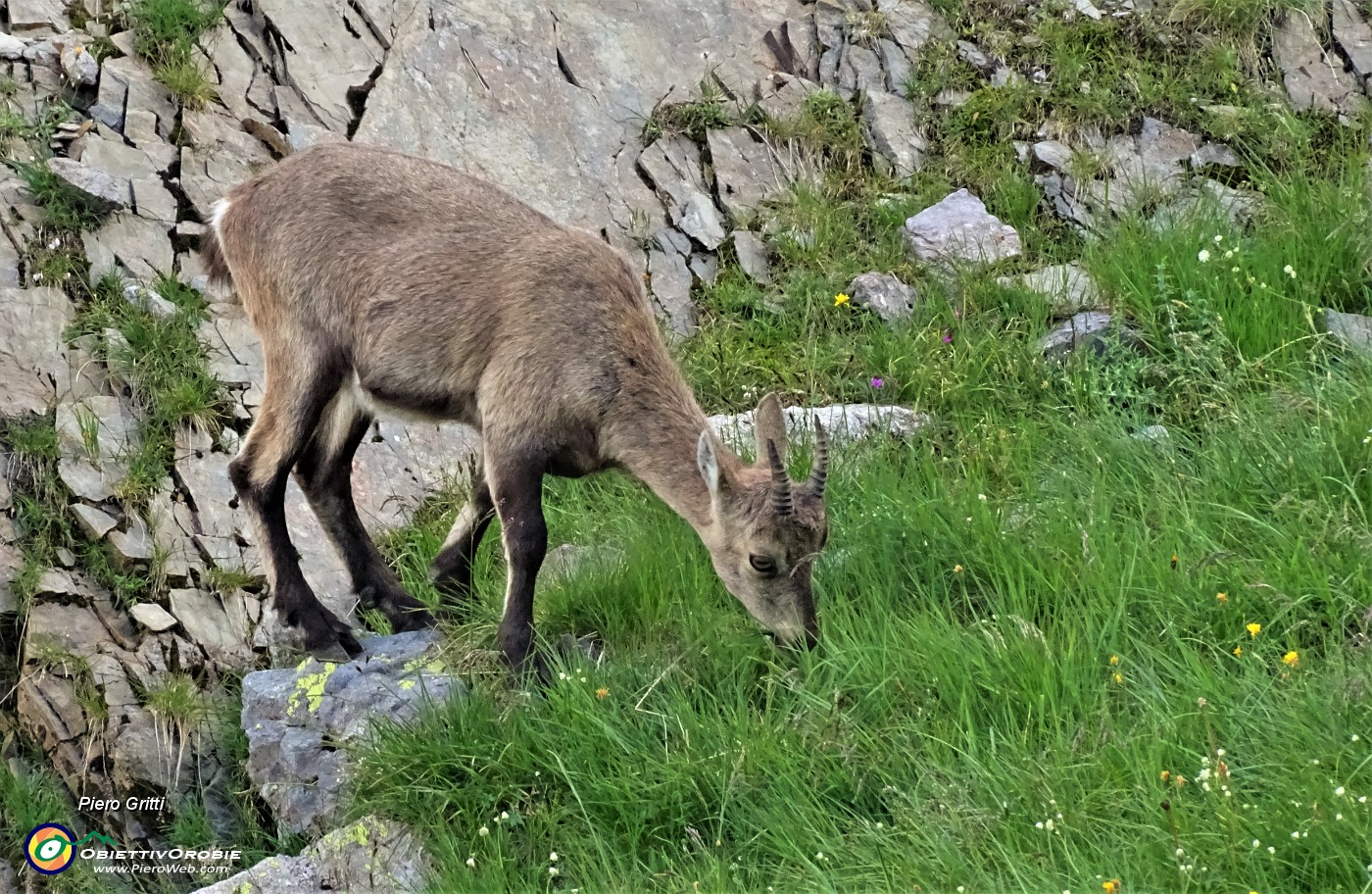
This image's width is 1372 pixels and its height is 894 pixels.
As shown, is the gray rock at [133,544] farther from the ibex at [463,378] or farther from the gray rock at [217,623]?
the ibex at [463,378]

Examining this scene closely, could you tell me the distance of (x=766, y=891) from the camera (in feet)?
14.5

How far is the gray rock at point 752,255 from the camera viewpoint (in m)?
9.27

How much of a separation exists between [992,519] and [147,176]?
18.6 feet

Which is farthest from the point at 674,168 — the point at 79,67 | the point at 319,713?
the point at 319,713

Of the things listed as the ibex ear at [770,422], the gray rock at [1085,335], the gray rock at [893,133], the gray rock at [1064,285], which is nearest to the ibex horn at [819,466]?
the ibex ear at [770,422]

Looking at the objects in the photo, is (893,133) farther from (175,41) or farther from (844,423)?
(175,41)

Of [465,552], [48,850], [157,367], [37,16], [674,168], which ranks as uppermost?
[37,16]

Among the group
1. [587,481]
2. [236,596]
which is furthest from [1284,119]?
[236,596]

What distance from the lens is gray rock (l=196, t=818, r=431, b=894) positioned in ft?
16.7

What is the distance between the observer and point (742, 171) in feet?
32.3

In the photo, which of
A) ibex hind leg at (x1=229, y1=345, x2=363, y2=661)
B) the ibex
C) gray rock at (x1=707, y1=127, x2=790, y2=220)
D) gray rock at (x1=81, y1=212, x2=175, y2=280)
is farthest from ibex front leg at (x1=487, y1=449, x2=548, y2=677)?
gray rock at (x1=707, y1=127, x2=790, y2=220)

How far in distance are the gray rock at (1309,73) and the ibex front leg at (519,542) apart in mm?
6462

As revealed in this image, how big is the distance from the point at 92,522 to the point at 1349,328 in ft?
21.3

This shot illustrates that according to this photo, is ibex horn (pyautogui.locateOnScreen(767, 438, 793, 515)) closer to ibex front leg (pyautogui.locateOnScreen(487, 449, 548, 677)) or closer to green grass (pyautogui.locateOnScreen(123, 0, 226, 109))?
ibex front leg (pyautogui.locateOnScreen(487, 449, 548, 677))
